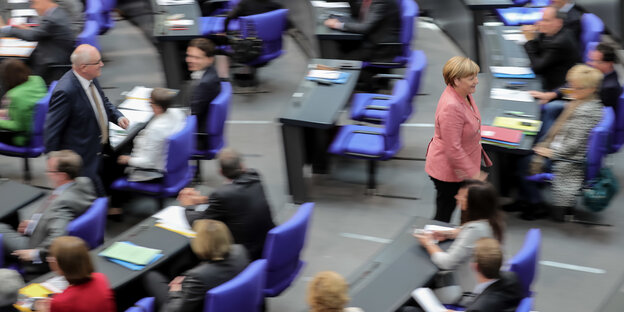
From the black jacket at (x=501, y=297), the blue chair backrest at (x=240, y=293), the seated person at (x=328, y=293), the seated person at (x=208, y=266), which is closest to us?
the seated person at (x=328, y=293)

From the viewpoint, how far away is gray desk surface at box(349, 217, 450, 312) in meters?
4.25

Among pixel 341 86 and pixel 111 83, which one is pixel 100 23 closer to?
pixel 111 83

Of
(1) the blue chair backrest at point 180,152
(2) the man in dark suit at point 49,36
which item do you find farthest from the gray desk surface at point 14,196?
(2) the man in dark suit at point 49,36

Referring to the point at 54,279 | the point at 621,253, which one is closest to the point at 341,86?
the point at 621,253

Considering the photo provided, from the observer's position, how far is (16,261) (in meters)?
5.18

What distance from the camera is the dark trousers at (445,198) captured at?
544cm

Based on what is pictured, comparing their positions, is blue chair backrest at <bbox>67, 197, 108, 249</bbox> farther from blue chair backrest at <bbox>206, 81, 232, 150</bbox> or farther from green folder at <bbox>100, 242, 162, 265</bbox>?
blue chair backrest at <bbox>206, 81, 232, 150</bbox>

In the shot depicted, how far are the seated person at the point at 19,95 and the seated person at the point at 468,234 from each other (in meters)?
3.90

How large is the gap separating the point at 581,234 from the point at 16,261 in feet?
13.6

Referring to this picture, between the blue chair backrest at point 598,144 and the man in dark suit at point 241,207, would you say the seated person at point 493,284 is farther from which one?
the blue chair backrest at point 598,144

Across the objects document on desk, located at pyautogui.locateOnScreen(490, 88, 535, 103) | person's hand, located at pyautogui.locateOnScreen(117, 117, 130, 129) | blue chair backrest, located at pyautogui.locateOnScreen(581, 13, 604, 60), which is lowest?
document on desk, located at pyautogui.locateOnScreen(490, 88, 535, 103)

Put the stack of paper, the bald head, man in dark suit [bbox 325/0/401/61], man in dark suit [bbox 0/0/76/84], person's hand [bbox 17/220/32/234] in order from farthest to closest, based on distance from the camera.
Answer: man in dark suit [bbox 325/0/401/61], man in dark suit [bbox 0/0/76/84], the bald head, person's hand [bbox 17/220/32/234], the stack of paper

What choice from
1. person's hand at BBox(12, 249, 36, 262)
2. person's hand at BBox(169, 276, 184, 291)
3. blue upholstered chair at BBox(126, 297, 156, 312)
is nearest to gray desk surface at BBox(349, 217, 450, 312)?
person's hand at BBox(169, 276, 184, 291)

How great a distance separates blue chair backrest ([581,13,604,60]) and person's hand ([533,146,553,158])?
1571 mm
